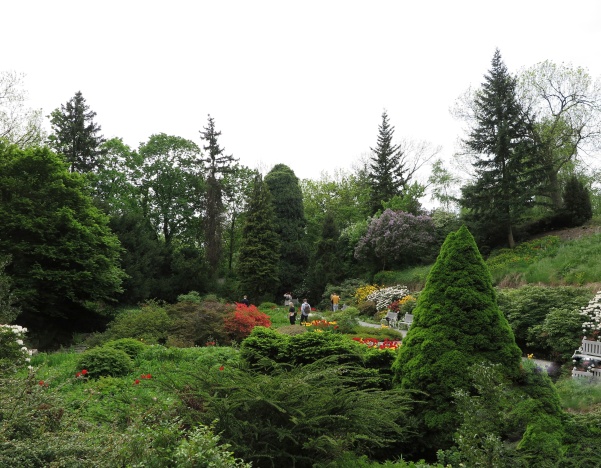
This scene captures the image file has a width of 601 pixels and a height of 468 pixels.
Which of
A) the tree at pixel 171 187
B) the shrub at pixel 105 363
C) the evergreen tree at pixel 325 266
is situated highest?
the tree at pixel 171 187

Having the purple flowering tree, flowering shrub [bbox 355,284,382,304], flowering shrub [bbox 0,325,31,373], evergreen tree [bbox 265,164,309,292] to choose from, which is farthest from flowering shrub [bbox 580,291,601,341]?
evergreen tree [bbox 265,164,309,292]

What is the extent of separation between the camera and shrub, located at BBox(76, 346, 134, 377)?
834 centimetres

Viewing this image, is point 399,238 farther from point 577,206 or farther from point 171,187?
point 171,187

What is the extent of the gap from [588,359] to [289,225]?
2481 centimetres

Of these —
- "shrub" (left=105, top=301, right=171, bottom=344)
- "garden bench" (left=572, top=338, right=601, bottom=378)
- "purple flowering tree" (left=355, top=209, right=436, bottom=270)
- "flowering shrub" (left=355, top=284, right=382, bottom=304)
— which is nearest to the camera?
"garden bench" (left=572, top=338, right=601, bottom=378)

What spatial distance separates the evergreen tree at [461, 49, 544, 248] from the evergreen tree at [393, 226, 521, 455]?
18.5 metres

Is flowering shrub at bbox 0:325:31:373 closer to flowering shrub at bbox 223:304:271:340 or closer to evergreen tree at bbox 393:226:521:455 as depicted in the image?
flowering shrub at bbox 223:304:271:340

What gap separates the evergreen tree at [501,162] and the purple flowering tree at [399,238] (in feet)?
10.6

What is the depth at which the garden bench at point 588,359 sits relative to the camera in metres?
9.03

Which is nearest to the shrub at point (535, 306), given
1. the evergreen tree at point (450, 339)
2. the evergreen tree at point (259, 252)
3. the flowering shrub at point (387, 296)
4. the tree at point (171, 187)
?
the evergreen tree at point (450, 339)

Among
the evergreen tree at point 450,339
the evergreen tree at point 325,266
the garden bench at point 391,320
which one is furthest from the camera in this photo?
the evergreen tree at point 325,266

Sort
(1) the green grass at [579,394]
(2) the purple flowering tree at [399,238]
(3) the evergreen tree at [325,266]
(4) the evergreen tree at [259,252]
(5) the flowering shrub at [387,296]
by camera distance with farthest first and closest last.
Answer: (3) the evergreen tree at [325,266]
(4) the evergreen tree at [259,252]
(2) the purple flowering tree at [399,238]
(5) the flowering shrub at [387,296]
(1) the green grass at [579,394]

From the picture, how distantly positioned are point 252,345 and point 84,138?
27.6 meters

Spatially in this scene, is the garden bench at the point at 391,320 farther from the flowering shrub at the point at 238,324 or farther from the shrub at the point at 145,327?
the shrub at the point at 145,327
